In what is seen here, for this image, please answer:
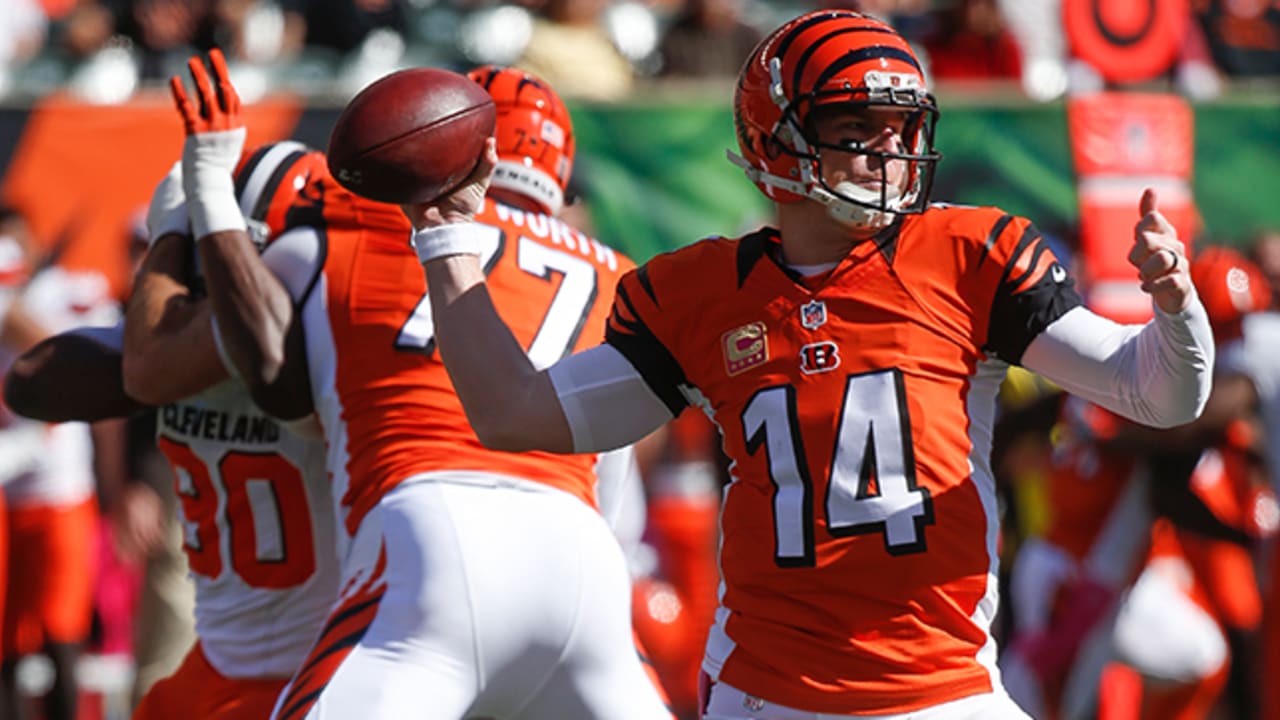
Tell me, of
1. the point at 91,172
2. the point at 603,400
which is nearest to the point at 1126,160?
the point at 91,172

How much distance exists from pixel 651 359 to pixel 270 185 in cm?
120

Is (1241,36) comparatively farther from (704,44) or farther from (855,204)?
(855,204)

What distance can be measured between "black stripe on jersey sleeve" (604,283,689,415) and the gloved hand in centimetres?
97

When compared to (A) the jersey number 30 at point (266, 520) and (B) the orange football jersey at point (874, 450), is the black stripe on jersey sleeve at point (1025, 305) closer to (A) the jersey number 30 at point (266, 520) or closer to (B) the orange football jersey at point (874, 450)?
(B) the orange football jersey at point (874, 450)

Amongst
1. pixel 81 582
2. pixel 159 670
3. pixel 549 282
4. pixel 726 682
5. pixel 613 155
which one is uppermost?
pixel 549 282

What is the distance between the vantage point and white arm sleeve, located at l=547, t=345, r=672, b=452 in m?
2.97

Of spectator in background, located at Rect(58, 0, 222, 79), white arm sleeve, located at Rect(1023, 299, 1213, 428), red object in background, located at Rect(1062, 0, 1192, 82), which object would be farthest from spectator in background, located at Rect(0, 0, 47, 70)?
white arm sleeve, located at Rect(1023, 299, 1213, 428)

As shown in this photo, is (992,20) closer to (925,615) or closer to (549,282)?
(549,282)

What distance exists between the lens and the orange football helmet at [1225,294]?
5.99 meters

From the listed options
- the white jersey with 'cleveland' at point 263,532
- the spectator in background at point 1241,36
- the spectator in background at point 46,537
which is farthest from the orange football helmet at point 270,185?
the spectator in background at point 1241,36

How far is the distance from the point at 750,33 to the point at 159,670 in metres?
5.30

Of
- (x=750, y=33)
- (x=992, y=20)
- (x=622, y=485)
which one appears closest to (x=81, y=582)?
(x=622, y=485)

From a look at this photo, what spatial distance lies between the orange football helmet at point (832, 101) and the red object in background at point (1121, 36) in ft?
18.9

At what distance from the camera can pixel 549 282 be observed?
3645 mm
